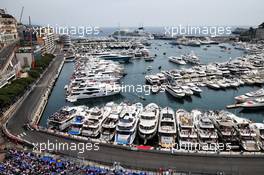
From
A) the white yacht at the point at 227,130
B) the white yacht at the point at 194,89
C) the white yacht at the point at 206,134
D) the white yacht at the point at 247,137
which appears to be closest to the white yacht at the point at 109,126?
the white yacht at the point at 206,134

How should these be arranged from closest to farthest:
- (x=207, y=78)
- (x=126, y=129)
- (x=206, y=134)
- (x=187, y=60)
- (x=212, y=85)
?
(x=206, y=134) < (x=126, y=129) < (x=212, y=85) < (x=207, y=78) < (x=187, y=60)

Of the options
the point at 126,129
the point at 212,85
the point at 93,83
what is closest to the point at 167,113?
the point at 126,129

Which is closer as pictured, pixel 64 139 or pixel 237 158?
pixel 237 158

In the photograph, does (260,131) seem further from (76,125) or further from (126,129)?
(76,125)

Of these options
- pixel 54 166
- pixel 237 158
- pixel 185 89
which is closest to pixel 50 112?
pixel 54 166

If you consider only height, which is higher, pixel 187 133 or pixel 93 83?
pixel 93 83

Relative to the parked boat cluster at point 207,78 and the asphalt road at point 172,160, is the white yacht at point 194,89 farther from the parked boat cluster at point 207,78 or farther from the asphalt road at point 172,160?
the asphalt road at point 172,160

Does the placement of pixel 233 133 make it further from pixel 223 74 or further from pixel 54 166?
A: pixel 223 74
